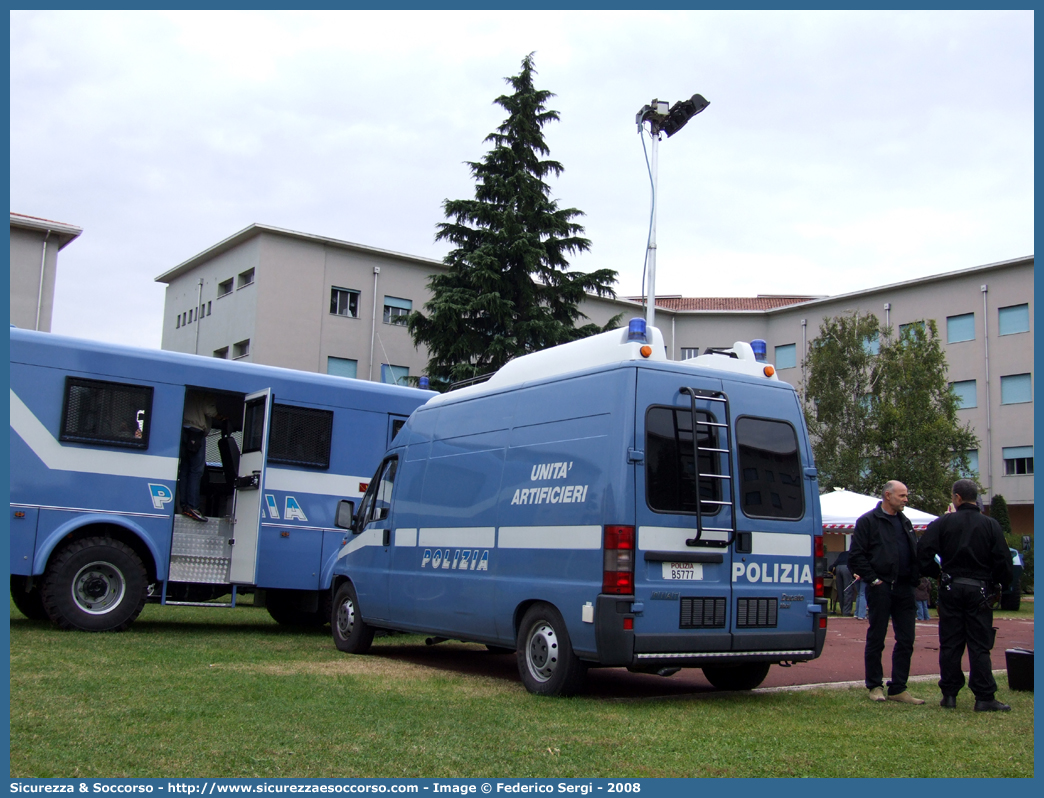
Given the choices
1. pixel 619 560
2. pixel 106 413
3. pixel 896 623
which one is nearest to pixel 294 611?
pixel 106 413

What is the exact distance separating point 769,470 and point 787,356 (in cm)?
4386

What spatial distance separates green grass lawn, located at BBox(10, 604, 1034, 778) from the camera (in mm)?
5250

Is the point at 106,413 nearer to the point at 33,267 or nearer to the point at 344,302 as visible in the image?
the point at 33,267

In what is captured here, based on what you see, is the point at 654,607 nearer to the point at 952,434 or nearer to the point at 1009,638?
the point at 1009,638

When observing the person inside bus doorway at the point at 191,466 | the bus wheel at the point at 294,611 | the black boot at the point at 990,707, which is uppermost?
the person inside bus doorway at the point at 191,466

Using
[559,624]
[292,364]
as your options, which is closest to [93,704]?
[559,624]

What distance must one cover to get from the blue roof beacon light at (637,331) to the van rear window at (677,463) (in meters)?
0.65

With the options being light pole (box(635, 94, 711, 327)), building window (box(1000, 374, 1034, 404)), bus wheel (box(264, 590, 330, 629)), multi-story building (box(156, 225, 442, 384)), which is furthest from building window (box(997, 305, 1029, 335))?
bus wheel (box(264, 590, 330, 629))

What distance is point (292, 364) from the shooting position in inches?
1544

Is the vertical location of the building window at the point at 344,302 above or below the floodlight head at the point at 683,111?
above

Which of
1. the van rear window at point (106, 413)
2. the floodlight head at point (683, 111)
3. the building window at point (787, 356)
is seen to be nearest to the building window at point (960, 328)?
the building window at point (787, 356)

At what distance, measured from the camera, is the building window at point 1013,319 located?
4109 cm

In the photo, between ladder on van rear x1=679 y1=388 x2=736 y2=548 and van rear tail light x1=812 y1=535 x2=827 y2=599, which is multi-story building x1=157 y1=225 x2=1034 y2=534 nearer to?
van rear tail light x1=812 y1=535 x2=827 y2=599

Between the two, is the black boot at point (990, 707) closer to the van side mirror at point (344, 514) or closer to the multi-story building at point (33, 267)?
the van side mirror at point (344, 514)
